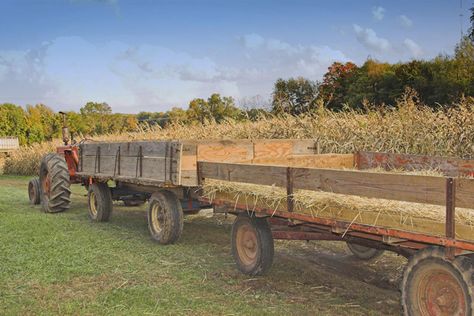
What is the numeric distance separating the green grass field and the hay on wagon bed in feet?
2.96

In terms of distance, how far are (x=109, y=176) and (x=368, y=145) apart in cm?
483

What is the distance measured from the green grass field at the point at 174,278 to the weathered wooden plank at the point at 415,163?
1.25 meters

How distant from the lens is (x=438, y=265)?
11.9 ft

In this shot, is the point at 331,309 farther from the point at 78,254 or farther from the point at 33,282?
the point at 78,254

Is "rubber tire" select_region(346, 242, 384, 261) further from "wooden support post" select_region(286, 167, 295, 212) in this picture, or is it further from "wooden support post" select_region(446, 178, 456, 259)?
"wooden support post" select_region(446, 178, 456, 259)

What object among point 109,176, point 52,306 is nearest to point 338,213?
point 52,306

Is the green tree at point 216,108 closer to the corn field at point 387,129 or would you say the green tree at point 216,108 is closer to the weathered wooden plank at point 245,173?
the corn field at point 387,129

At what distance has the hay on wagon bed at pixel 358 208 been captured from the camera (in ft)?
11.8

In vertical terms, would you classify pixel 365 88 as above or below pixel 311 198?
above

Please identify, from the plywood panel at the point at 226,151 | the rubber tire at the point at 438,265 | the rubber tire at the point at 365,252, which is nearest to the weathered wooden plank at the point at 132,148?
the plywood panel at the point at 226,151

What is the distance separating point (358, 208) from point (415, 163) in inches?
82.7

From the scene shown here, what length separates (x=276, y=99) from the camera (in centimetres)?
1395

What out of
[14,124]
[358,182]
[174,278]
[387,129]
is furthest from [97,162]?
[14,124]

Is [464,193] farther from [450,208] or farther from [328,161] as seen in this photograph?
[328,161]
